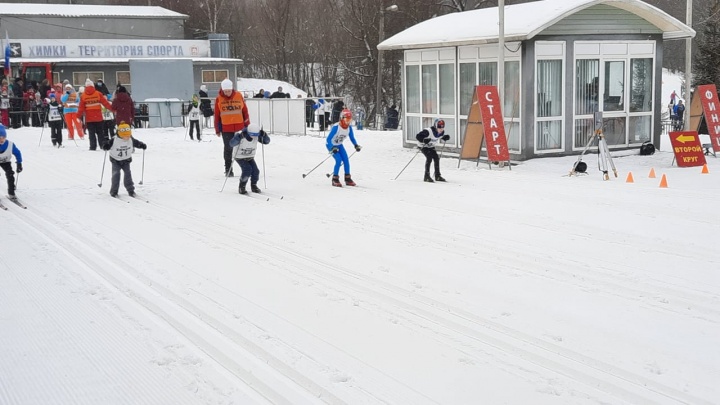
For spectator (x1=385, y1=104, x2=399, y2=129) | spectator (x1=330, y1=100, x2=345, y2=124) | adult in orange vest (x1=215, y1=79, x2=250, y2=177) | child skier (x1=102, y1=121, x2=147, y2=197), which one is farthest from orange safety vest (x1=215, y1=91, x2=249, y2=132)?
spectator (x1=385, y1=104, x2=399, y2=129)

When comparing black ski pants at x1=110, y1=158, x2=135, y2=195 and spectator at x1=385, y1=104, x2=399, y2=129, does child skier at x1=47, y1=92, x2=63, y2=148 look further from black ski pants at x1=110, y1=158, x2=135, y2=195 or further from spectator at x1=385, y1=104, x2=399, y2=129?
spectator at x1=385, y1=104, x2=399, y2=129

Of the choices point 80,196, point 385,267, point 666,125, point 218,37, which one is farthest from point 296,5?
point 385,267

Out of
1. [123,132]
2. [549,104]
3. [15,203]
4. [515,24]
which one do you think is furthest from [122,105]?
[549,104]

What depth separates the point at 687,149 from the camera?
17.9 m

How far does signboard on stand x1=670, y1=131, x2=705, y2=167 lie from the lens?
1781cm

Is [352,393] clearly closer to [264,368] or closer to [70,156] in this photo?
[264,368]

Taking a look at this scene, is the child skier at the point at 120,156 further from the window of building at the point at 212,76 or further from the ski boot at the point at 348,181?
the window of building at the point at 212,76

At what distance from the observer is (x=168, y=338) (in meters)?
6.28

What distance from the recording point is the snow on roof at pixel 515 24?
1852 cm

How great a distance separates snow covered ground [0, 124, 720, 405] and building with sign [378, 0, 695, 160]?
597cm

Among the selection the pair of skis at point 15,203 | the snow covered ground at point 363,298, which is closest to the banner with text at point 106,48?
the pair of skis at point 15,203

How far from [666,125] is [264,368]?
33.3 m

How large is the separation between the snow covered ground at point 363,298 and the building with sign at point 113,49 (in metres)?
29.1

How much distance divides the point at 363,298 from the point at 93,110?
16.3 metres
